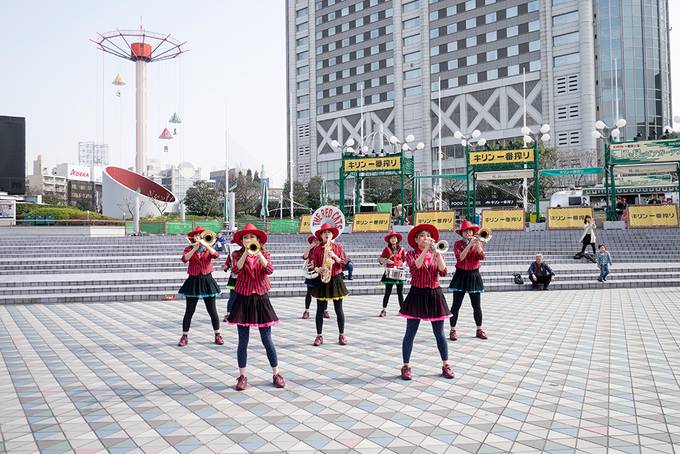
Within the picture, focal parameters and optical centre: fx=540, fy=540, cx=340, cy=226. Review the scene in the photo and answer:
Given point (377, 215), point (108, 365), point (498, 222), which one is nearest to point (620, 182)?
point (498, 222)

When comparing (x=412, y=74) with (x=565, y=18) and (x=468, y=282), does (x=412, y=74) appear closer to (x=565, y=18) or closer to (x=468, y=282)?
(x=565, y=18)

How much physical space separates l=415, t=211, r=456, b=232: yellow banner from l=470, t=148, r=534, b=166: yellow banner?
3.76 metres

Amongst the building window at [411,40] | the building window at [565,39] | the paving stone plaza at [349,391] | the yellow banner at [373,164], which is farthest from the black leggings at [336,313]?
the building window at [411,40]

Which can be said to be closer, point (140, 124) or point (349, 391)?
point (349, 391)

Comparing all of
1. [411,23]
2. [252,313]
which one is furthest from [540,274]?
[411,23]

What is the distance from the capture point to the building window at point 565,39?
2261 inches

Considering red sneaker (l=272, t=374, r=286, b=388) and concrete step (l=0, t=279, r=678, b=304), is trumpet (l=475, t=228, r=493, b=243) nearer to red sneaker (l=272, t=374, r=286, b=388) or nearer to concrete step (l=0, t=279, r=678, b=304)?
red sneaker (l=272, t=374, r=286, b=388)

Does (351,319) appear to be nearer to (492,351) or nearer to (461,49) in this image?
→ (492,351)

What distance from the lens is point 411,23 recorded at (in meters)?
70.8

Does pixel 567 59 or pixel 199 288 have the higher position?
pixel 567 59

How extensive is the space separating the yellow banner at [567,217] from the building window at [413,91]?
157 ft

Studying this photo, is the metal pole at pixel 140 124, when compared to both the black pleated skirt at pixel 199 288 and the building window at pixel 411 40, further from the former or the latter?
the black pleated skirt at pixel 199 288

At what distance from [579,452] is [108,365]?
5.69 metres

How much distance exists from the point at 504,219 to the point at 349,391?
20742 mm
